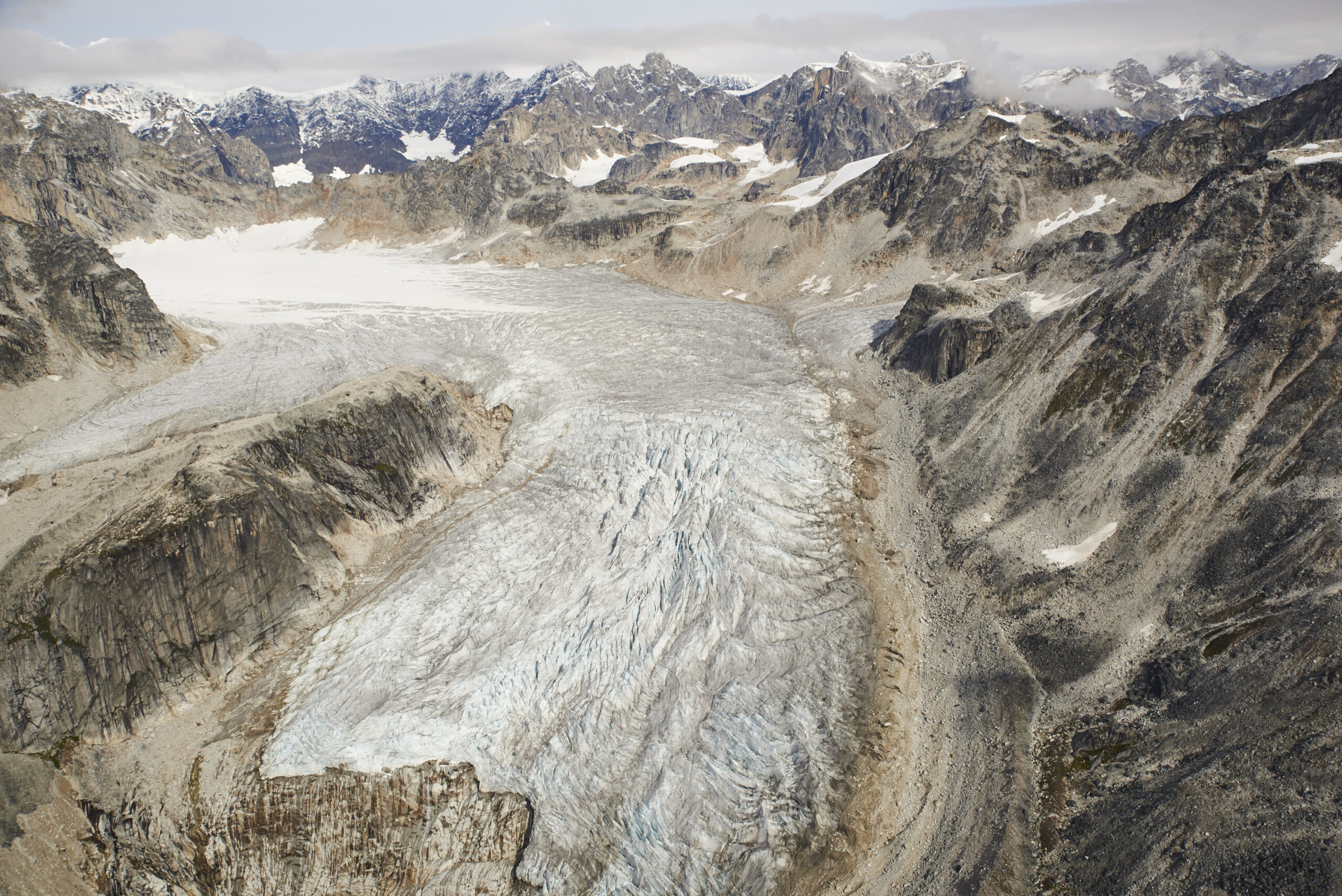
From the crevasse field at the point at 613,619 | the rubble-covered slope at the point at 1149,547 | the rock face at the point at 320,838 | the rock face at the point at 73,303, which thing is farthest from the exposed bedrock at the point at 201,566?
the rubble-covered slope at the point at 1149,547

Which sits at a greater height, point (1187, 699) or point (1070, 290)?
point (1070, 290)

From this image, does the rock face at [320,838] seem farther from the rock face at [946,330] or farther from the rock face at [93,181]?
the rock face at [93,181]

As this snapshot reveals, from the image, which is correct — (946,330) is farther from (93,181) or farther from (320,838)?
(93,181)

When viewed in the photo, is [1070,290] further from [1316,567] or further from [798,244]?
[798,244]

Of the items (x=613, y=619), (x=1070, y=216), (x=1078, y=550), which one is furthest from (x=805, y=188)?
(x=613, y=619)

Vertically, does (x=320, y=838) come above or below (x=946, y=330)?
below

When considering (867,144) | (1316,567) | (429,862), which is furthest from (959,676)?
(867,144)

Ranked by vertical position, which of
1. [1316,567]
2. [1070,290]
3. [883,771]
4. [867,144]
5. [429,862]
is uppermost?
[867,144]
